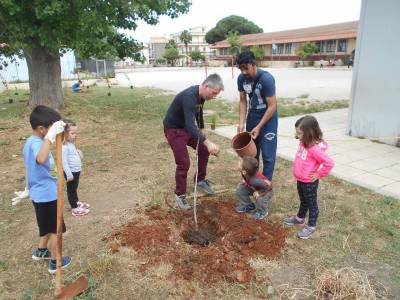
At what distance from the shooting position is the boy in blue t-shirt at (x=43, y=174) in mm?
2602

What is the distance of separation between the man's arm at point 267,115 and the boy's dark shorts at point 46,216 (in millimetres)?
2128

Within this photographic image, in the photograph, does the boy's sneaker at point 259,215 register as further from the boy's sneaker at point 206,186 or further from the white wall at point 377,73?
the white wall at point 377,73

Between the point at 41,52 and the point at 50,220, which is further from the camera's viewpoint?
the point at 41,52

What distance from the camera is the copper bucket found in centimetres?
370

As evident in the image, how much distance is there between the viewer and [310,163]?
129 inches

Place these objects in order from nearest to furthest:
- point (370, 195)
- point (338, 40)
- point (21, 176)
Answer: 1. point (370, 195)
2. point (21, 176)
3. point (338, 40)

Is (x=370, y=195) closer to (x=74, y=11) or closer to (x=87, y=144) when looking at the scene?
(x=87, y=144)

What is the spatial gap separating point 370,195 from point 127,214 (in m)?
3.03

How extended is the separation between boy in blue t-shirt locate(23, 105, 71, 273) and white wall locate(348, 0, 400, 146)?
596 cm

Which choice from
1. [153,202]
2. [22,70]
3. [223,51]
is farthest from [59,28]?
[223,51]

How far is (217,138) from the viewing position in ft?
24.3

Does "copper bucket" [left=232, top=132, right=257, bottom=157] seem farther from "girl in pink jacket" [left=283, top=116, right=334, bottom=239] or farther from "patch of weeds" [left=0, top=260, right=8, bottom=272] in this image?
"patch of weeds" [left=0, top=260, right=8, bottom=272]

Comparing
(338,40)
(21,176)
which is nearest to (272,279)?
(21,176)

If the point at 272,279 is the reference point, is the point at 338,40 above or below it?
above
